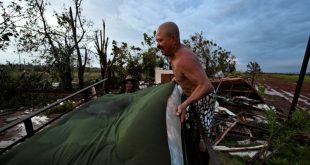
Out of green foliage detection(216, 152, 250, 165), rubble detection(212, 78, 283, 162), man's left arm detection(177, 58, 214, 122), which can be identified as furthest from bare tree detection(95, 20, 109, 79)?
man's left arm detection(177, 58, 214, 122)

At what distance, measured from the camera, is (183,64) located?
1758mm

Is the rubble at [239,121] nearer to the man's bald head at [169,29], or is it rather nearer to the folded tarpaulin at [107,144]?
the man's bald head at [169,29]

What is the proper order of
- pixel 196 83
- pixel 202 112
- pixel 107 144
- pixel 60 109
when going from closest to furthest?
pixel 107 144
pixel 196 83
pixel 202 112
pixel 60 109

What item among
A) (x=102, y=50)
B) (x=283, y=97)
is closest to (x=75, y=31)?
(x=102, y=50)

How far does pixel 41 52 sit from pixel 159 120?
16.2 m

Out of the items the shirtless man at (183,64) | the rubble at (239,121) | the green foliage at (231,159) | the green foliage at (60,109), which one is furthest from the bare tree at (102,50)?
the shirtless man at (183,64)

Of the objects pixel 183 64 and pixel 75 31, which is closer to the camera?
pixel 183 64

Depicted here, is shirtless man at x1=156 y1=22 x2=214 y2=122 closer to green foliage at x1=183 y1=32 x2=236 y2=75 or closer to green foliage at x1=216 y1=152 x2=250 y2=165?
green foliage at x1=216 y1=152 x2=250 y2=165

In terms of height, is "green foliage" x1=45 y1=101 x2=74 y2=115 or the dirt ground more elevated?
"green foliage" x1=45 y1=101 x2=74 y2=115

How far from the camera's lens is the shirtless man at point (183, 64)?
166cm

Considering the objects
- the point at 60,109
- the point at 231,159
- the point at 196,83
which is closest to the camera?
the point at 196,83

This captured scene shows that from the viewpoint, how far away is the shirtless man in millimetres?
1656

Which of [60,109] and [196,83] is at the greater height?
[196,83]

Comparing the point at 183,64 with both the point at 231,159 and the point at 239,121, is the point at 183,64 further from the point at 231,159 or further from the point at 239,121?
the point at 239,121
